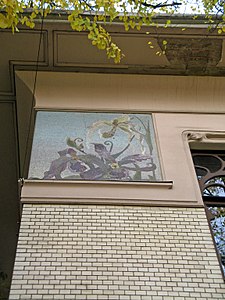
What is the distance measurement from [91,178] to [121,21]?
209 cm

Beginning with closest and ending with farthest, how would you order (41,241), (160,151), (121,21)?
(41,241) < (160,151) < (121,21)

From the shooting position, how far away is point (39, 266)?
3809 mm

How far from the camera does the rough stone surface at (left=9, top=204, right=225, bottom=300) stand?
367 cm

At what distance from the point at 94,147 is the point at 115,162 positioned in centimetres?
33

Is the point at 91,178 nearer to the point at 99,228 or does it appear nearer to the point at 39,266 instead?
the point at 99,228

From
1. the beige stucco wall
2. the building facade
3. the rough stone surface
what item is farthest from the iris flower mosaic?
the rough stone surface

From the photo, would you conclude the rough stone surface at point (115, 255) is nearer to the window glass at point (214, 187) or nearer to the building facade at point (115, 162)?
the building facade at point (115, 162)

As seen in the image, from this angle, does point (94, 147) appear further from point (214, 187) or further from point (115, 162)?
point (214, 187)

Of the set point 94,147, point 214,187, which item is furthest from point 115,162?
point 214,187

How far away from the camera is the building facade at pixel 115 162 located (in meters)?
3.81

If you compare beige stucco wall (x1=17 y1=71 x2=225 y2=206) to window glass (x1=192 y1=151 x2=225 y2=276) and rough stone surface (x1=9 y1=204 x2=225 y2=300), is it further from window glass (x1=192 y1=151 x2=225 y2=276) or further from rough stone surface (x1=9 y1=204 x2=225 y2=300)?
rough stone surface (x1=9 y1=204 x2=225 y2=300)

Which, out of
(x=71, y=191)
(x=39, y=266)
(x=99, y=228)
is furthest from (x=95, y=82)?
(x=39, y=266)

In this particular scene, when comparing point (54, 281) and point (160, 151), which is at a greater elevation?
point (160, 151)

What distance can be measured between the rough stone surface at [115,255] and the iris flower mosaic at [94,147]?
51cm
